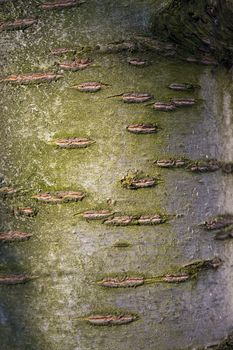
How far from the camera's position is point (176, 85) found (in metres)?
0.86

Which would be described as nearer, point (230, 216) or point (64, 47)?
point (64, 47)

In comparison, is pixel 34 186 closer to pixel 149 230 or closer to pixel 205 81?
pixel 149 230

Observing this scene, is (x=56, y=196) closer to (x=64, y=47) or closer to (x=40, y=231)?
(x=40, y=231)

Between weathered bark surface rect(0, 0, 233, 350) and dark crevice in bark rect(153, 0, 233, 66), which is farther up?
dark crevice in bark rect(153, 0, 233, 66)

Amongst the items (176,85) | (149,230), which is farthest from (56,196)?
(176,85)

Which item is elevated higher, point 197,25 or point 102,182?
point 197,25

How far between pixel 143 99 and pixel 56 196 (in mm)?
201

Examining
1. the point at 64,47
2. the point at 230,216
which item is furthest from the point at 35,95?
the point at 230,216

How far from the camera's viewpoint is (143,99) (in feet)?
2.76

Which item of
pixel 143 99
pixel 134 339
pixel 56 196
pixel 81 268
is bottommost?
pixel 134 339

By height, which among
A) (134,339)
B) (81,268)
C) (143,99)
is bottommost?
(134,339)

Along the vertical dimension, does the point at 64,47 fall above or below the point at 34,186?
above

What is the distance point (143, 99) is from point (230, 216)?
0.26m

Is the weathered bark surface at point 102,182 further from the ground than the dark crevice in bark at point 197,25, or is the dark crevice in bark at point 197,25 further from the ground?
the dark crevice in bark at point 197,25
